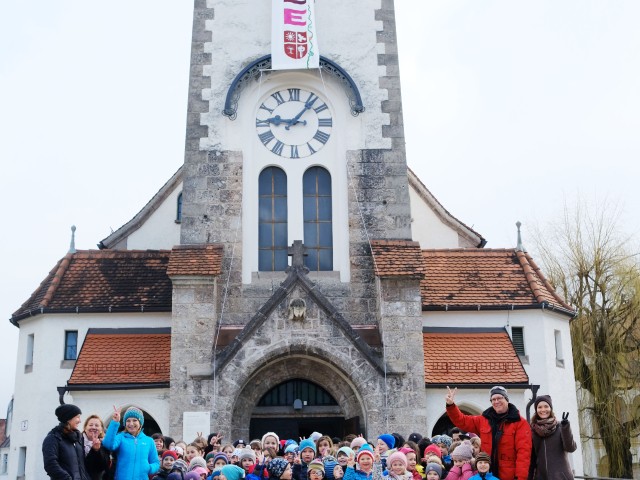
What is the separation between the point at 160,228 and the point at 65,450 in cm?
1691

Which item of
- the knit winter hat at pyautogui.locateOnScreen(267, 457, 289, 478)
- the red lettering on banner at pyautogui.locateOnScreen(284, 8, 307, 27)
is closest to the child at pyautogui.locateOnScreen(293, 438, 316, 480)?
the knit winter hat at pyautogui.locateOnScreen(267, 457, 289, 478)

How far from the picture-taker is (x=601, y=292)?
92.1ft

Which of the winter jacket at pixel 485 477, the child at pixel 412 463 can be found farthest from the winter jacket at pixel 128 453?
the winter jacket at pixel 485 477

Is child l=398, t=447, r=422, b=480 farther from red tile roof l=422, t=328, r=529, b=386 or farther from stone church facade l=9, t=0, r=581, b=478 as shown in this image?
red tile roof l=422, t=328, r=529, b=386

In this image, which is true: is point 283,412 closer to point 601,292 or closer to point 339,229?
point 339,229

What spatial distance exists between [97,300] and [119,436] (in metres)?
12.0

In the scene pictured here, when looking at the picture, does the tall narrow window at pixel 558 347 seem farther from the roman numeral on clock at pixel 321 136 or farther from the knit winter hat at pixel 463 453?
the knit winter hat at pixel 463 453

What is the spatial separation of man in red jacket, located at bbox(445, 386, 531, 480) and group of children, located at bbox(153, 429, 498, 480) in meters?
0.25

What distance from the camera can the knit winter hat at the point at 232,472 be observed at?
1060cm

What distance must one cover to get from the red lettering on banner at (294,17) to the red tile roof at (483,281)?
23.3ft

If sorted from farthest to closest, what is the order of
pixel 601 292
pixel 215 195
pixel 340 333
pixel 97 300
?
1. pixel 601 292
2. pixel 97 300
3. pixel 215 195
4. pixel 340 333

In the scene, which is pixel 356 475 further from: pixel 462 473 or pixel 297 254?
pixel 297 254

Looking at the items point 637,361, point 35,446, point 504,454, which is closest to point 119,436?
point 504,454

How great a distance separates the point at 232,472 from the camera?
1066cm
